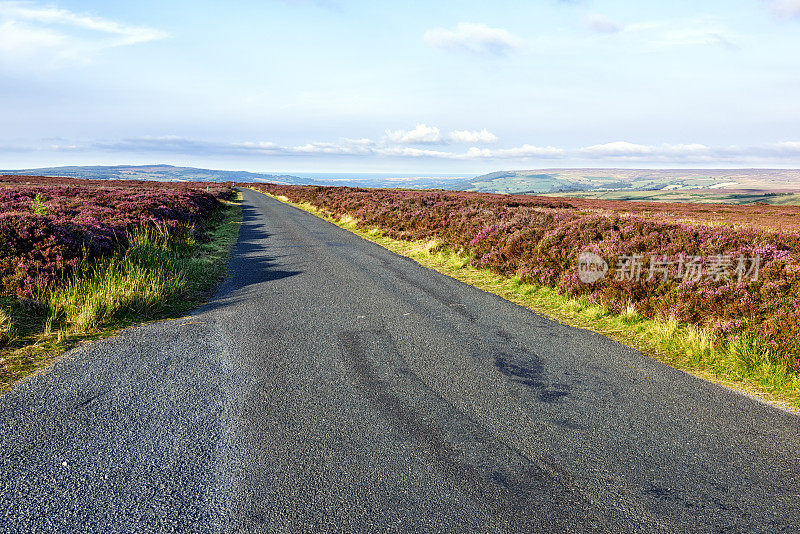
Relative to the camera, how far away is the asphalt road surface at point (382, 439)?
3.02 m

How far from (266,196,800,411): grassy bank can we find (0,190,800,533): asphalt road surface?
1.36ft

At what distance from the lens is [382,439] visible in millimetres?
3877

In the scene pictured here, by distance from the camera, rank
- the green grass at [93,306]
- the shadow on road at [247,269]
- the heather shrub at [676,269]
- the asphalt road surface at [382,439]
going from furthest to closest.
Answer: the shadow on road at [247,269]
the heather shrub at [676,269]
the green grass at [93,306]
the asphalt road surface at [382,439]

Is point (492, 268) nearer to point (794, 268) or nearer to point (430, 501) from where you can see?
point (794, 268)

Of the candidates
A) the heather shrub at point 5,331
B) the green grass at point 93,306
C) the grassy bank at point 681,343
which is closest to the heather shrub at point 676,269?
the grassy bank at point 681,343

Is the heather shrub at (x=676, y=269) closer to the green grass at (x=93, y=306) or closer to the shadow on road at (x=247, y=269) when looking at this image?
the shadow on road at (x=247, y=269)

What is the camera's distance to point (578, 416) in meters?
4.40

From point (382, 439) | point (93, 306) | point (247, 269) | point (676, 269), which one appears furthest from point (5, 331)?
point (676, 269)

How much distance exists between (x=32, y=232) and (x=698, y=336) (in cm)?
1205

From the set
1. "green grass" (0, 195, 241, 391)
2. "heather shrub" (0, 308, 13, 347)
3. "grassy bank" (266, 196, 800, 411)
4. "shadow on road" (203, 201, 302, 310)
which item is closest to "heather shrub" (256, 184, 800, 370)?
"grassy bank" (266, 196, 800, 411)

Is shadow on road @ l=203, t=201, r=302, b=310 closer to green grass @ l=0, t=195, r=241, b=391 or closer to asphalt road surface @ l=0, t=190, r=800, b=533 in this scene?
green grass @ l=0, t=195, r=241, b=391

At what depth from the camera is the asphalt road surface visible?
302 centimetres

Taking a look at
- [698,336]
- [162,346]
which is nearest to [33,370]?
[162,346]

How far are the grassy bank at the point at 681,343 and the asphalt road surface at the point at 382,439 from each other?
41 cm
